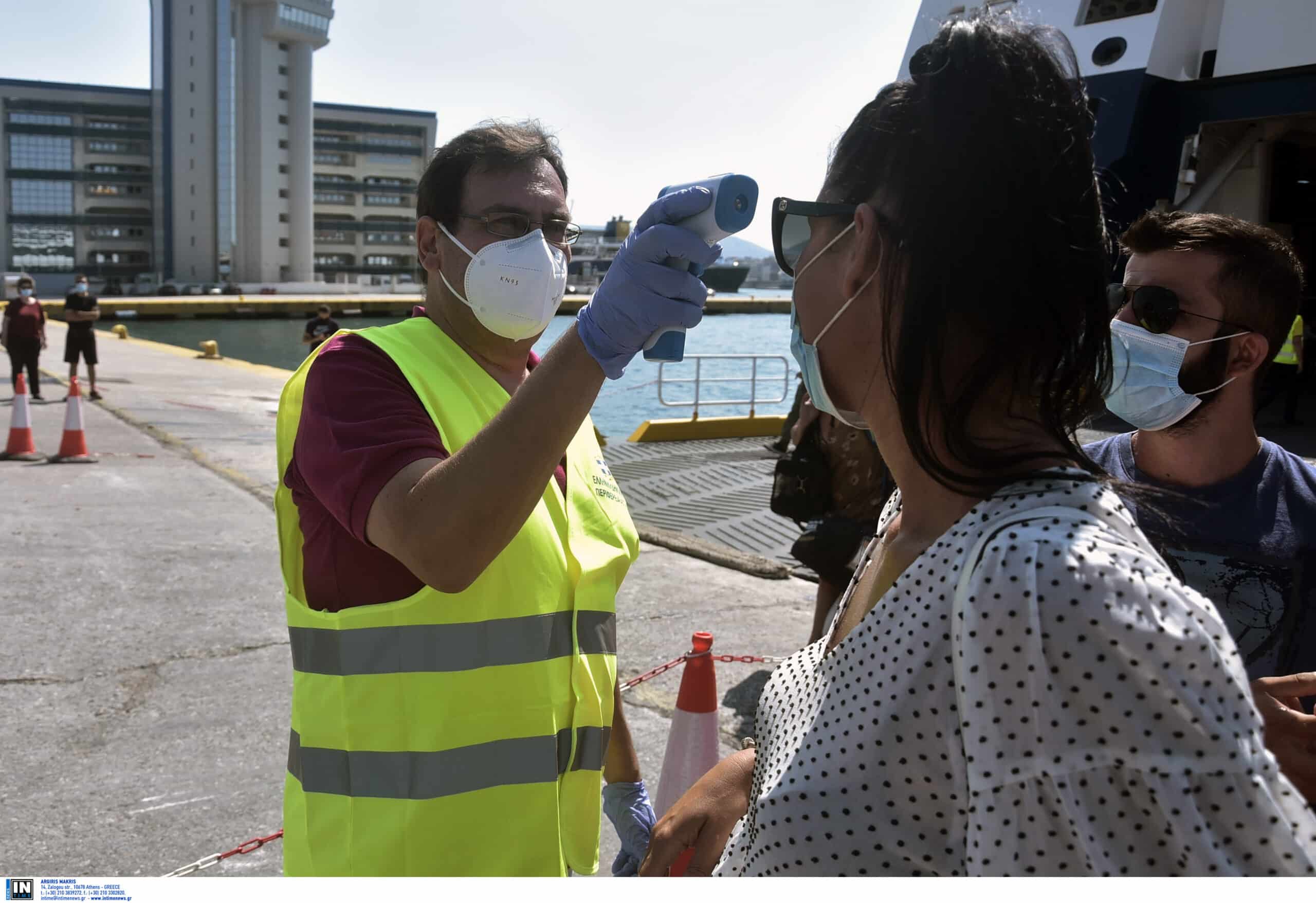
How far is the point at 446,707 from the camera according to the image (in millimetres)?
1710

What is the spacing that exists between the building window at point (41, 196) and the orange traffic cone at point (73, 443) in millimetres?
80063

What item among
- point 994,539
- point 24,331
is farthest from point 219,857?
point 24,331

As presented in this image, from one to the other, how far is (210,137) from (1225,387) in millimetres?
81872

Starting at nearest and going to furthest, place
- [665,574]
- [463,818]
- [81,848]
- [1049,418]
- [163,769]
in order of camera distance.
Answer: [1049,418] < [463,818] < [81,848] < [163,769] < [665,574]

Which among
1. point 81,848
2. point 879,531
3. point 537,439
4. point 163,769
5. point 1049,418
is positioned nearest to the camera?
point 1049,418

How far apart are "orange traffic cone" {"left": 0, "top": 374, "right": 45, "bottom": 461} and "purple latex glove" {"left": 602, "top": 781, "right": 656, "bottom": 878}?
30.4ft

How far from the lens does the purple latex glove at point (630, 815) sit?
234 cm

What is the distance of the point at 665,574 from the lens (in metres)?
6.36

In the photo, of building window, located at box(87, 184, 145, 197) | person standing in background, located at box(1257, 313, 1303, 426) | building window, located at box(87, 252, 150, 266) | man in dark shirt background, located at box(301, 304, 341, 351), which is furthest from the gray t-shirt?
building window, located at box(87, 184, 145, 197)

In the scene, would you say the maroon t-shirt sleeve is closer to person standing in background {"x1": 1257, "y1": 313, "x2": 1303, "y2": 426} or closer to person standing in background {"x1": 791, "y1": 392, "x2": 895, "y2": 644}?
person standing in background {"x1": 791, "y1": 392, "x2": 895, "y2": 644}

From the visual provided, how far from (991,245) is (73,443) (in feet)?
34.3

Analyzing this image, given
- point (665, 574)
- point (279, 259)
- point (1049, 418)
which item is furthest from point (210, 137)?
point (1049, 418)

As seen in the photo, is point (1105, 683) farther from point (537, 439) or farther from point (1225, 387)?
point (1225, 387)

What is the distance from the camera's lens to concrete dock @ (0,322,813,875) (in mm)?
3326
